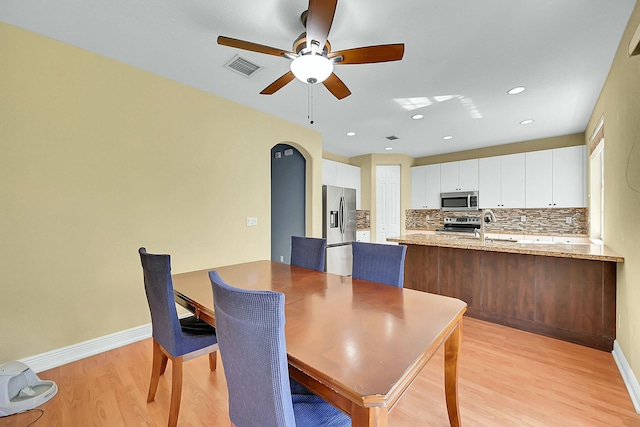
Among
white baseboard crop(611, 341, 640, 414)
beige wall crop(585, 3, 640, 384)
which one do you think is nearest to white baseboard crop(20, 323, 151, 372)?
white baseboard crop(611, 341, 640, 414)

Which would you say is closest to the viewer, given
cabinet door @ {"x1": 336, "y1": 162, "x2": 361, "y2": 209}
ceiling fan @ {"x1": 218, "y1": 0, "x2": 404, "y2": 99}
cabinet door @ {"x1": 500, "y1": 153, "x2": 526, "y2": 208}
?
ceiling fan @ {"x1": 218, "y1": 0, "x2": 404, "y2": 99}

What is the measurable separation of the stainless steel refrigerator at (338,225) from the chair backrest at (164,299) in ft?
10.8

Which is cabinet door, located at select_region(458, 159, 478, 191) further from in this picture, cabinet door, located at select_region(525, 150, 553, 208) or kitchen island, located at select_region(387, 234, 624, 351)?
kitchen island, located at select_region(387, 234, 624, 351)

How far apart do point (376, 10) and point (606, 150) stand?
267 cm

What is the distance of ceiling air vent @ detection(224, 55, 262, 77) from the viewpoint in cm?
236

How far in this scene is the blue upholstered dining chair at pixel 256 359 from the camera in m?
0.77

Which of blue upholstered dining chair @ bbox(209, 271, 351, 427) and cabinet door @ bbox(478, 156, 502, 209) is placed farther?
cabinet door @ bbox(478, 156, 502, 209)

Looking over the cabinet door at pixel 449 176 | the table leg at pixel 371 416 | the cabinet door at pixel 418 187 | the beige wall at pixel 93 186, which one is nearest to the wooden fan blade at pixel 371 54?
the table leg at pixel 371 416

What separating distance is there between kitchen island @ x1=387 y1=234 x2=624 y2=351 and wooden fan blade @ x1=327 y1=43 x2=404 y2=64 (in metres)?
2.09

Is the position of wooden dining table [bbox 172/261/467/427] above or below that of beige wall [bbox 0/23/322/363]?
below

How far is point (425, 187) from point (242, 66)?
453cm

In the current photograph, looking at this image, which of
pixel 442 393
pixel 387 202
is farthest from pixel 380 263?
pixel 387 202

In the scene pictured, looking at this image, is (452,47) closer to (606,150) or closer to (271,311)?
(606,150)

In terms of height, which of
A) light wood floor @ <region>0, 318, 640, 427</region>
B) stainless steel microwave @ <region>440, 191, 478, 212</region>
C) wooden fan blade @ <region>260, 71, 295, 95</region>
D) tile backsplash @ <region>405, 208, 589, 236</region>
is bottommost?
light wood floor @ <region>0, 318, 640, 427</region>
